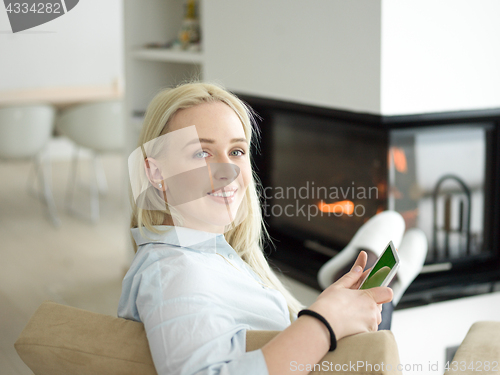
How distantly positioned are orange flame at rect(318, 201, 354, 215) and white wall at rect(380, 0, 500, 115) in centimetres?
47

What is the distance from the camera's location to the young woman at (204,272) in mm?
738

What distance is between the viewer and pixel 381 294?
0.81 m

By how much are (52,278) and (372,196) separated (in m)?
1.76

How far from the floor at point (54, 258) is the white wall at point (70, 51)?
4.31ft

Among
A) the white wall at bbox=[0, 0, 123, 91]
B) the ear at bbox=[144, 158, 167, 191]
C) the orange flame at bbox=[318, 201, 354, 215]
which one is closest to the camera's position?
the ear at bbox=[144, 158, 167, 191]

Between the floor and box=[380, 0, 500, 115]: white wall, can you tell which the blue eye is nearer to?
box=[380, 0, 500, 115]: white wall

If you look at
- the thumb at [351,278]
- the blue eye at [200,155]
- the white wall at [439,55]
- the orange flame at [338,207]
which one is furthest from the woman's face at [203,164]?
the orange flame at [338,207]

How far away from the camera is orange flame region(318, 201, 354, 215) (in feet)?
6.56

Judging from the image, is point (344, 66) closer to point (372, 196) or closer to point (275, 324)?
point (372, 196)

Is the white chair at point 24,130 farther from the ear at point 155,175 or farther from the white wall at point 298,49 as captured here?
the ear at point 155,175

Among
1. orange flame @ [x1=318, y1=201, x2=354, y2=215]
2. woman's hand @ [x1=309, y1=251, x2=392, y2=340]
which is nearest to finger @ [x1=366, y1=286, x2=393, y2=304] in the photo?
woman's hand @ [x1=309, y1=251, x2=392, y2=340]

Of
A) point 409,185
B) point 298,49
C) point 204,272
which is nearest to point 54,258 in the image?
point 298,49

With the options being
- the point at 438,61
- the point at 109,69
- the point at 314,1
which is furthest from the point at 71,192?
the point at 438,61

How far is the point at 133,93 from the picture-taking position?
277cm
